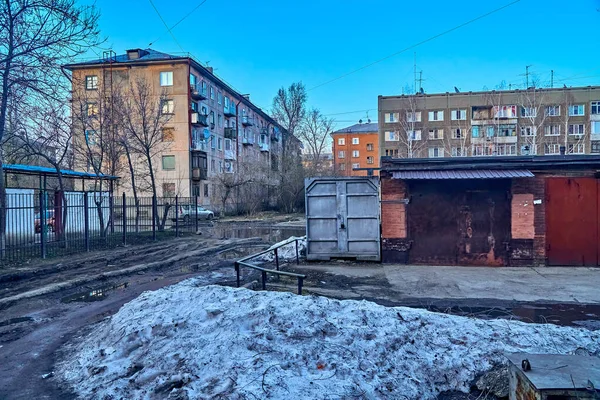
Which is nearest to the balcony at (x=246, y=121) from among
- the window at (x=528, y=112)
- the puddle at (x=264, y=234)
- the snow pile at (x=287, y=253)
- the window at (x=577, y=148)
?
the puddle at (x=264, y=234)

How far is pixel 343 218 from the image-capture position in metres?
11.8

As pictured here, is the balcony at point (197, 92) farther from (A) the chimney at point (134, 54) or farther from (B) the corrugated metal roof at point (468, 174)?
(B) the corrugated metal roof at point (468, 174)

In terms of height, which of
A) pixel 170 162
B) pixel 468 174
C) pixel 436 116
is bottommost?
pixel 468 174

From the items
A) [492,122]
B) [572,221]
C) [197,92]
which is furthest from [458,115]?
[572,221]

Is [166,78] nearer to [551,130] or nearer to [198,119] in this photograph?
[198,119]

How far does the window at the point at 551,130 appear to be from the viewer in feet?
159

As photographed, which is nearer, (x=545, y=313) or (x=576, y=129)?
(x=545, y=313)

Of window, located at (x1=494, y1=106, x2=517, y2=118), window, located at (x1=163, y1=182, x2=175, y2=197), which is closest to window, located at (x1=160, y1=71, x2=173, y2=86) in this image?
window, located at (x1=163, y1=182, x2=175, y2=197)

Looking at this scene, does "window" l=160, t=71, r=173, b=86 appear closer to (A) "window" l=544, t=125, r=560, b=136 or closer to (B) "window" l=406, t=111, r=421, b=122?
(B) "window" l=406, t=111, r=421, b=122

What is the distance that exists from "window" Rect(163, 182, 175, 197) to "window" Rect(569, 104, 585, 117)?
48476mm

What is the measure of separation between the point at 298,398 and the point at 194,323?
189cm

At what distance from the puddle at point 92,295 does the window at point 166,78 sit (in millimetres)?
31874

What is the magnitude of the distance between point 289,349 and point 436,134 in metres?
53.4

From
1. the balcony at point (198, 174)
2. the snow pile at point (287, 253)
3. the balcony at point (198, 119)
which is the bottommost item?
the snow pile at point (287, 253)
